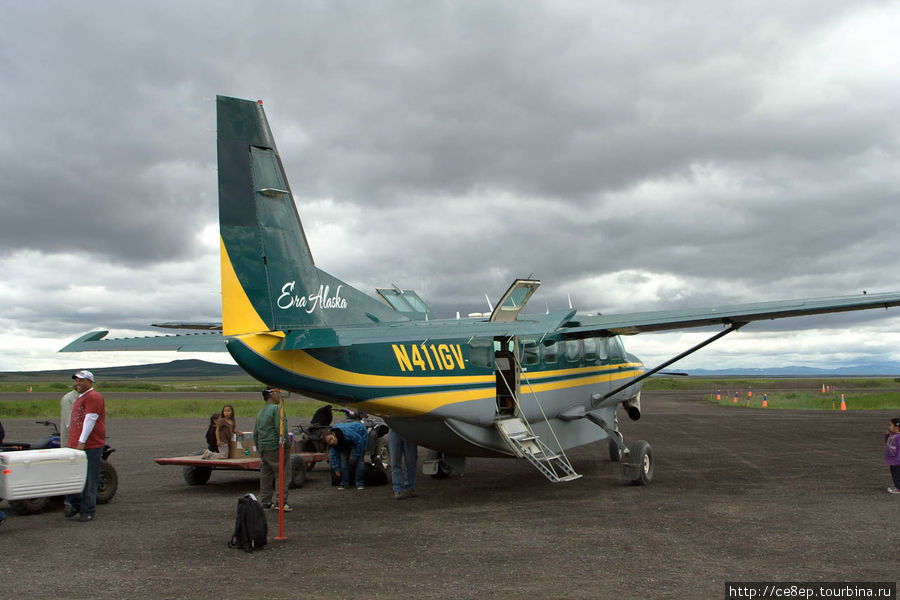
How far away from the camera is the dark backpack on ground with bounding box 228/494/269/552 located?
24.1 feet

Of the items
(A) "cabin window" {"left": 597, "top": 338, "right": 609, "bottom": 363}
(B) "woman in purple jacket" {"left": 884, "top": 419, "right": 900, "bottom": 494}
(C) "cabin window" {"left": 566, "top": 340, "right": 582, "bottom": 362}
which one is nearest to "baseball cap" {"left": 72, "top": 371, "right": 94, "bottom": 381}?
(C) "cabin window" {"left": 566, "top": 340, "right": 582, "bottom": 362}

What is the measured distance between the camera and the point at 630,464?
12.0 metres

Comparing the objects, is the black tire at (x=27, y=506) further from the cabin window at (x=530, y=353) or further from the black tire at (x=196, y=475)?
the cabin window at (x=530, y=353)

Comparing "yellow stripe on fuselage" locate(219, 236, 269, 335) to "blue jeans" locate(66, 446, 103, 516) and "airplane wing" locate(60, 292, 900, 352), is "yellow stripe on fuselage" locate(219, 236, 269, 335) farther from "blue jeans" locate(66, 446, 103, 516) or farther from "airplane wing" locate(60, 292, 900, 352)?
"blue jeans" locate(66, 446, 103, 516)

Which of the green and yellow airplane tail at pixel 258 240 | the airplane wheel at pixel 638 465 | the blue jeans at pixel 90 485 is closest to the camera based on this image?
the blue jeans at pixel 90 485

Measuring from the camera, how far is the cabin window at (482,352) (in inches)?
429

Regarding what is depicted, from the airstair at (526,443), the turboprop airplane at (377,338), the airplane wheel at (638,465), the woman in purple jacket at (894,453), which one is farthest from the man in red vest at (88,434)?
the woman in purple jacket at (894,453)

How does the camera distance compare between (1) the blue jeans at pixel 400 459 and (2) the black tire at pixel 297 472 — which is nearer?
(1) the blue jeans at pixel 400 459

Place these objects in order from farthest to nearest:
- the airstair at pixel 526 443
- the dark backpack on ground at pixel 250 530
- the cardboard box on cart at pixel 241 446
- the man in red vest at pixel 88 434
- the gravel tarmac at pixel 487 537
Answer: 1. the cardboard box on cart at pixel 241 446
2. the airstair at pixel 526 443
3. the man in red vest at pixel 88 434
4. the dark backpack on ground at pixel 250 530
5. the gravel tarmac at pixel 487 537

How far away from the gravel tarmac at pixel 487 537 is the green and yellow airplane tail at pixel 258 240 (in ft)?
9.59

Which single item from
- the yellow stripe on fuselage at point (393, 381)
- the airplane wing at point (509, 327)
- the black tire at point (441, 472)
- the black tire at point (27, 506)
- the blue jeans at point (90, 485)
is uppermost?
the airplane wing at point (509, 327)

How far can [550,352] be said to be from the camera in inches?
489

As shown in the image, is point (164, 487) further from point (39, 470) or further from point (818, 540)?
point (818, 540)

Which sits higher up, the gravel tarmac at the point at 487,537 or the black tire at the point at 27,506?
the black tire at the point at 27,506
